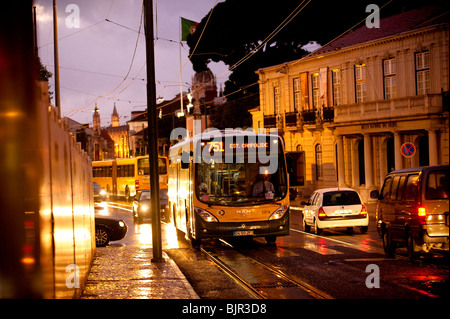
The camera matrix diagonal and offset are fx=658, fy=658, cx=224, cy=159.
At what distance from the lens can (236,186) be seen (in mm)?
18484

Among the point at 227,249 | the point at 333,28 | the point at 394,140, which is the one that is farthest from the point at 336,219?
the point at 333,28

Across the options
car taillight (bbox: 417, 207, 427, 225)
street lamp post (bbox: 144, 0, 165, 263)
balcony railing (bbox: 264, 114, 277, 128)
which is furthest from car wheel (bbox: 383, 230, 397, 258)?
balcony railing (bbox: 264, 114, 277, 128)

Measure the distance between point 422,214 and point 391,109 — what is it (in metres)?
26.2

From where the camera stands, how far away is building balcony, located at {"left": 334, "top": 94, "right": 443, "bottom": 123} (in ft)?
118

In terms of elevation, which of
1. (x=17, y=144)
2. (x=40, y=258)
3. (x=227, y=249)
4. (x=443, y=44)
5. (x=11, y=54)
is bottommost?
(x=227, y=249)

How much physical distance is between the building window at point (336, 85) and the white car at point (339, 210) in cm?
2349

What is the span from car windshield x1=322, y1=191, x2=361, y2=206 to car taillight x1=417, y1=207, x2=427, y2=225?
8332 mm

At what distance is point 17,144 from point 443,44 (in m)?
33.3

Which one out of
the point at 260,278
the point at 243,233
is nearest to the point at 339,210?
the point at 243,233

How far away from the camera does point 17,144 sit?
17.0 ft

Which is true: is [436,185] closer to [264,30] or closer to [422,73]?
[422,73]

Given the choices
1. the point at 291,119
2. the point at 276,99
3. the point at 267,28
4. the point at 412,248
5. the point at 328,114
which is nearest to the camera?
the point at 412,248
